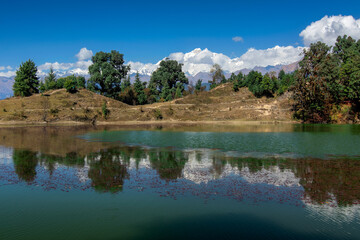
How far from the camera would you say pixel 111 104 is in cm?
12444

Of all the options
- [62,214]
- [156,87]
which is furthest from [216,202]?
[156,87]

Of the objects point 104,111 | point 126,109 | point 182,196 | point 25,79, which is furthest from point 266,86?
point 182,196

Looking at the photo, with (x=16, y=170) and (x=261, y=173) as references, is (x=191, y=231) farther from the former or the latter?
(x=16, y=170)

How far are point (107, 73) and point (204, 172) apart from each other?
12016 cm

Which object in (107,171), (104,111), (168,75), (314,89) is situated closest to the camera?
(107,171)

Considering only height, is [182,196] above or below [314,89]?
below

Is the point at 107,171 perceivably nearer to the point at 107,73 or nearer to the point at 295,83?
the point at 295,83

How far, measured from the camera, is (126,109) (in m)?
122

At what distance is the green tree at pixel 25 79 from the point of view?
11999 centimetres

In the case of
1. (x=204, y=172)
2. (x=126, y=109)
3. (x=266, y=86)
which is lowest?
(x=204, y=172)

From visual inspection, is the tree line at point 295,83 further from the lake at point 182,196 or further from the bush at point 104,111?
the lake at point 182,196

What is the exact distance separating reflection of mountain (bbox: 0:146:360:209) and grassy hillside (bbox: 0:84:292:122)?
2930 inches

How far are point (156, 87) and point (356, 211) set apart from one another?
15482 cm

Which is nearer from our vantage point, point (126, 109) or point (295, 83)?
point (295, 83)
